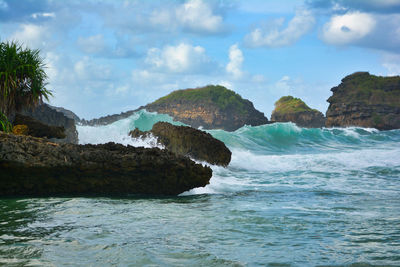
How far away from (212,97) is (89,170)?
106m

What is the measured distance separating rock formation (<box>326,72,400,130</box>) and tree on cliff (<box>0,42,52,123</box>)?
256 feet

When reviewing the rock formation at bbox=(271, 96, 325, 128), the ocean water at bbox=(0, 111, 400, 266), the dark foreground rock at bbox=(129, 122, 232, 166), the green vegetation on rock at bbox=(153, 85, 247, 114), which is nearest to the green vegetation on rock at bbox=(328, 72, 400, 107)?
the rock formation at bbox=(271, 96, 325, 128)

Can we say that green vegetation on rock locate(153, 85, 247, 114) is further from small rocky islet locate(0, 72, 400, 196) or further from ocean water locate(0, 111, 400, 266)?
ocean water locate(0, 111, 400, 266)

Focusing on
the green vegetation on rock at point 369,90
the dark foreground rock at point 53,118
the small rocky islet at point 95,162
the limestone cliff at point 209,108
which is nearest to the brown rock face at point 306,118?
the limestone cliff at point 209,108

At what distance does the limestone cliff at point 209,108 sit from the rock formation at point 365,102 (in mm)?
20521

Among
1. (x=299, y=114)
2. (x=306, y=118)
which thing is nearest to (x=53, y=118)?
(x=299, y=114)

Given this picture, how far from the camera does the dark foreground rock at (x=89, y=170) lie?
7820 mm

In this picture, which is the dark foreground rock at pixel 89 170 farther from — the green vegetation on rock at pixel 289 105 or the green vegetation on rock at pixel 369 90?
the green vegetation on rock at pixel 289 105

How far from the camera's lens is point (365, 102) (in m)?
88.2

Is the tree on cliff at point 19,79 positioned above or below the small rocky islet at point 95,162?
above

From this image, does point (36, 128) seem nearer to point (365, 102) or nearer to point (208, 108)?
point (365, 102)

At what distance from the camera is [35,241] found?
4.86 metres

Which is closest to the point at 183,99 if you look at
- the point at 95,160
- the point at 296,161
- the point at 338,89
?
the point at 338,89

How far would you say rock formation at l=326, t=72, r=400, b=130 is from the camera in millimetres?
84062
